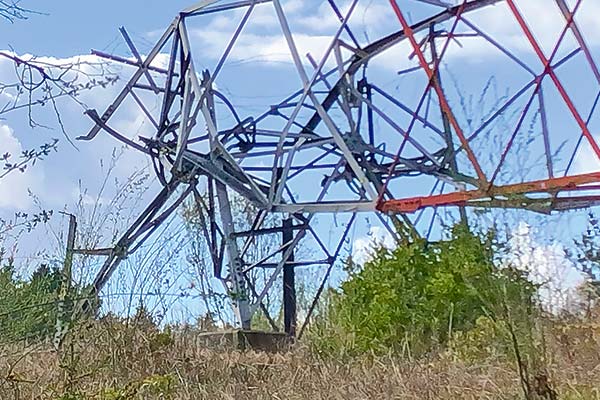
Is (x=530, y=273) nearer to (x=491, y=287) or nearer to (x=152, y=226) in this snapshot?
(x=491, y=287)

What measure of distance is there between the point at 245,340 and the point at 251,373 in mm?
2547

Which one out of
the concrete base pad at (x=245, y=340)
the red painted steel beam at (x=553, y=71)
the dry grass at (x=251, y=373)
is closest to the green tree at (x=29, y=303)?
the dry grass at (x=251, y=373)

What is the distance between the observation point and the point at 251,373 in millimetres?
5520

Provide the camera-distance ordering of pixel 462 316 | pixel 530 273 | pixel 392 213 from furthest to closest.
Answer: pixel 392 213 → pixel 462 316 → pixel 530 273

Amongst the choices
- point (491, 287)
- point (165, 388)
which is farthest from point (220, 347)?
point (491, 287)

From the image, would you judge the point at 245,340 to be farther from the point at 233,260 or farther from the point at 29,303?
the point at 29,303

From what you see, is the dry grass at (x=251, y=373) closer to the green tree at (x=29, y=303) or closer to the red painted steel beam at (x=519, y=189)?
the green tree at (x=29, y=303)

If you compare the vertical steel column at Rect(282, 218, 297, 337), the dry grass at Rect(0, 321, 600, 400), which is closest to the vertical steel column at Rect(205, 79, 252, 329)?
the vertical steel column at Rect(282, 218, 297, 337)

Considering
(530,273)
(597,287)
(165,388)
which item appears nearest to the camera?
(530,273)

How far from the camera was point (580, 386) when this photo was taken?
3752 mm

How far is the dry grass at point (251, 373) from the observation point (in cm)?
405

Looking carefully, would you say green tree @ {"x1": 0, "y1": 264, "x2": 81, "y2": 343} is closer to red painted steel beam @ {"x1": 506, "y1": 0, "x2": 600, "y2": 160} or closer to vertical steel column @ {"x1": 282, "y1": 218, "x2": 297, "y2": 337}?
red painted steel beam @ {"x1": 506, "y1": 0, "x2": 600, "y2": 160}

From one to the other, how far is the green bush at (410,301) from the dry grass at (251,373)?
1.32ft

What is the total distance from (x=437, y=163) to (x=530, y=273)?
3940 mm
